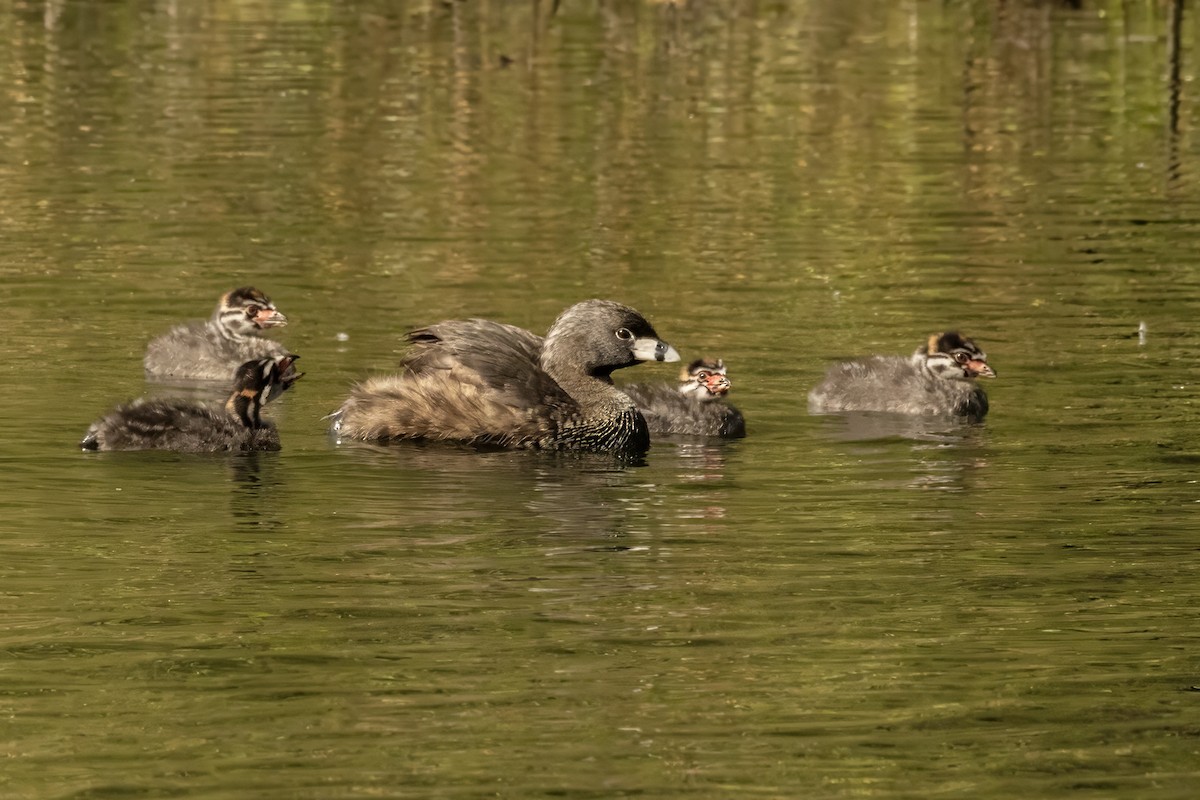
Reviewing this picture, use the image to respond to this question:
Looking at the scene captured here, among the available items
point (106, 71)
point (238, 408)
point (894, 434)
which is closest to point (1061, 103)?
point (106, 71)

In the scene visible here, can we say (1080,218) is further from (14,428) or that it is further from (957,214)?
(14,428)

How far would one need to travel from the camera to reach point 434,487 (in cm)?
1220

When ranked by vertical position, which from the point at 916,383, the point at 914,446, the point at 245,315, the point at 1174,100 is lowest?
the point at 914,446

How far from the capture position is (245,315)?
1609cm

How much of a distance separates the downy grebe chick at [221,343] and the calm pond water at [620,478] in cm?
35

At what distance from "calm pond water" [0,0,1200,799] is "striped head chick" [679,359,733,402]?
33 centimetres

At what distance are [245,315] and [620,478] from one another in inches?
163

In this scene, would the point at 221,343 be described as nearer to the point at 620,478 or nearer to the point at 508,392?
the point at 508,392

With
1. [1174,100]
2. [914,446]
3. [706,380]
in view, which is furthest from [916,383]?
[1174,100]

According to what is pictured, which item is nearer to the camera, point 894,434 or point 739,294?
point 894,434

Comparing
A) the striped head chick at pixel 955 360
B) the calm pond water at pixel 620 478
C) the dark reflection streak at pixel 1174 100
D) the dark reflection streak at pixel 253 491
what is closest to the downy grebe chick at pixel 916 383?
the striped head chick at pixel 955 360

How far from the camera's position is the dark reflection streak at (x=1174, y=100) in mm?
25406

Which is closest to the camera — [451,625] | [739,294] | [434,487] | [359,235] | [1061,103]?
[451,625]

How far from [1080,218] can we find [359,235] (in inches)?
248
